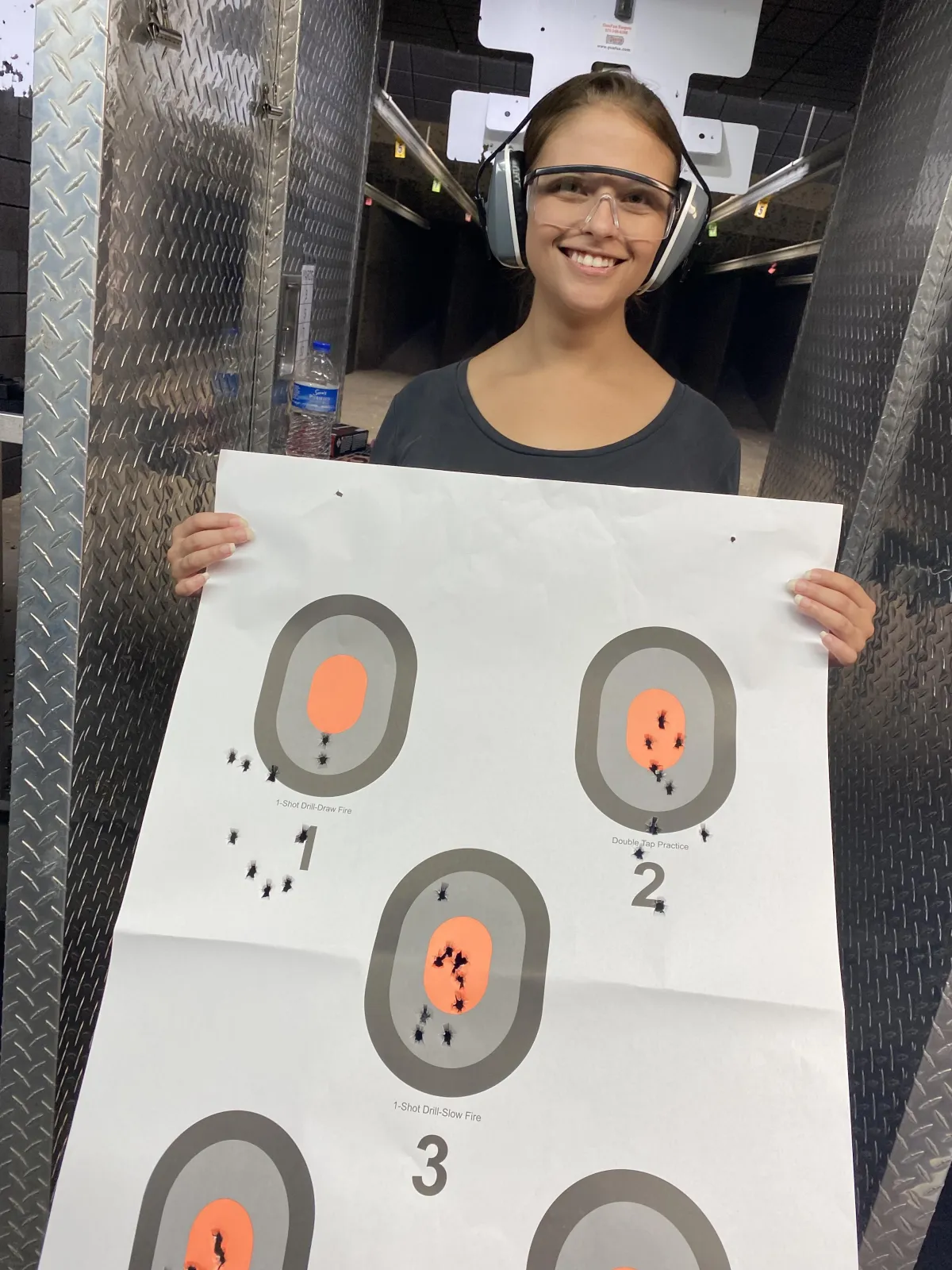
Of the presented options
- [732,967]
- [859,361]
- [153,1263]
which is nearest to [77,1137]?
[153,1263]

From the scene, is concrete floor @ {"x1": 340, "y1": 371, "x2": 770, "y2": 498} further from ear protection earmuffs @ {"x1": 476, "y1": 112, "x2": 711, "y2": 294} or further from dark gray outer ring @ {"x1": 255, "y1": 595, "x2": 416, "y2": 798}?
dark gray outer ring @ {"x1": 255, "y1": 595, "x2": 416, "y2": 798}

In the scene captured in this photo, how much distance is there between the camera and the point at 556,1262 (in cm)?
67

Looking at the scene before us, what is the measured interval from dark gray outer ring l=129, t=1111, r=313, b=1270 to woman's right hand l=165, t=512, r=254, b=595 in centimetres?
53

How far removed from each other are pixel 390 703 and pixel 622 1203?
1.65 ft

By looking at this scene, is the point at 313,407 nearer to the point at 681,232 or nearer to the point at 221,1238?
the point at 681,232

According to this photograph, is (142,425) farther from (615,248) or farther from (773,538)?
(773,538)

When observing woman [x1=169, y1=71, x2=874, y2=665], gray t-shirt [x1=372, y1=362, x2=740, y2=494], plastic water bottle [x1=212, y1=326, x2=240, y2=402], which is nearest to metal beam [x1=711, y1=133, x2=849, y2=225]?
woman [x1=169, y1=71, x2=874, y2=665]

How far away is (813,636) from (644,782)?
0.23m

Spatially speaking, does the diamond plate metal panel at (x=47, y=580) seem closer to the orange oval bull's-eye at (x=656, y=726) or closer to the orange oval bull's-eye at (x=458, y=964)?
the orange oval bull's-eye at (x=458, y=964)

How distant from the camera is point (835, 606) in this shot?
0.79 meters

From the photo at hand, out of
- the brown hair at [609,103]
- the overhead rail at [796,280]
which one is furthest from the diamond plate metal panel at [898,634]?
the overhead rail at [796,280]

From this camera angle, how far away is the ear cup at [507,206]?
1126mm

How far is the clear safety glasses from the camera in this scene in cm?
101

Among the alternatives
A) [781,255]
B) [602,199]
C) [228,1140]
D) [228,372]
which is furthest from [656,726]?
[781,255]
